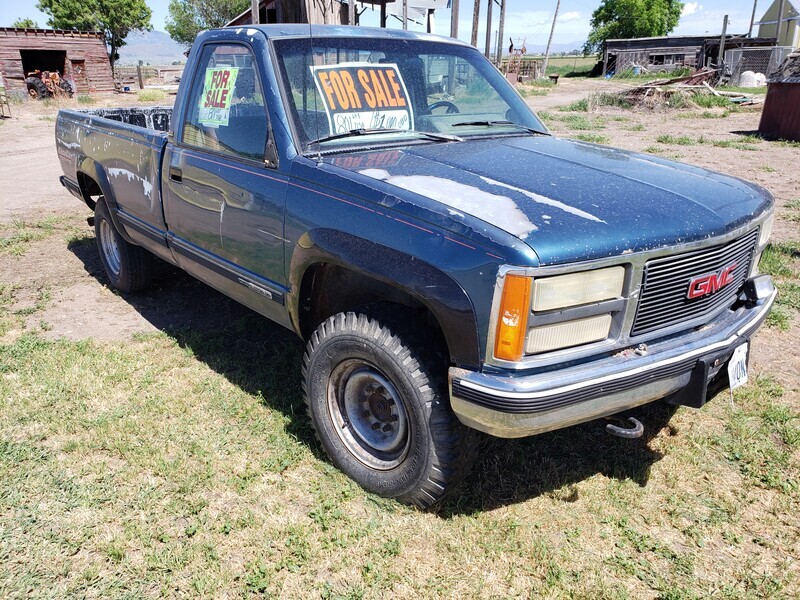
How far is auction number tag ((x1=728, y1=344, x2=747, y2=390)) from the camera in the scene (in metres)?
2.60

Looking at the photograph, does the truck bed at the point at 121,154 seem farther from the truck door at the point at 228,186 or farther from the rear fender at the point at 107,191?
the truck door at the point at 228,186

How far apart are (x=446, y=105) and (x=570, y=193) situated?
1.37m

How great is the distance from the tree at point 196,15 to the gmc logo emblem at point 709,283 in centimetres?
7039

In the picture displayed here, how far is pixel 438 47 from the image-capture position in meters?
3.71

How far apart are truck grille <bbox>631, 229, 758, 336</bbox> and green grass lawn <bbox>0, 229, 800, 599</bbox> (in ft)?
2.88

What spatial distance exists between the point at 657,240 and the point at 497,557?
1.37 metres

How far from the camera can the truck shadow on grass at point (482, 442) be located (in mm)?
2871

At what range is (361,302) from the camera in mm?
3049

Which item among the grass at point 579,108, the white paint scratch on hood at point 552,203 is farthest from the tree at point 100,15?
the white paint scratch on hood at point 552,203

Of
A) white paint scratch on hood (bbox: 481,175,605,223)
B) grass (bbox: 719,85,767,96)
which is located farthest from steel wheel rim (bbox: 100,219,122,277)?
grass (bbox: 719,85,767,96)

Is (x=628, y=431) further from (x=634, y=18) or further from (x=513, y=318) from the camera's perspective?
(x=634, y=18)

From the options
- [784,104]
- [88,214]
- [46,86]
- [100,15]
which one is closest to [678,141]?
[784,104]

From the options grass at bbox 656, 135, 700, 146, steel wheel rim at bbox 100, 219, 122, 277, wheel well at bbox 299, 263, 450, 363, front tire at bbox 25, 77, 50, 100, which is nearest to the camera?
wheel well at bbox 299, 263, 450, 363

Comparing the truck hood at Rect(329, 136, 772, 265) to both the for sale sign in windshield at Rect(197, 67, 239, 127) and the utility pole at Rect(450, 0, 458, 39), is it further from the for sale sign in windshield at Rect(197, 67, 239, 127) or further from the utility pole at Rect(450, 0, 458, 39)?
the utility pole at Rect(450, 0, 458, 39)
